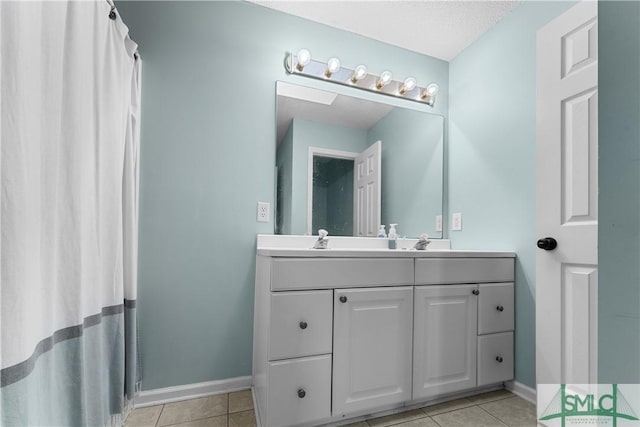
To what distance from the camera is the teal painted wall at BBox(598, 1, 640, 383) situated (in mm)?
375

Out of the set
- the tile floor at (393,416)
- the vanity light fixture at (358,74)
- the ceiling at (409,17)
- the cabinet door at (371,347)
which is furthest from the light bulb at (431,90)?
the tile floor at (393,416)

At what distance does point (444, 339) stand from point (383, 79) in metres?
1.66

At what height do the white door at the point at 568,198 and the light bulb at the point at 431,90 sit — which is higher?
the light bulb at the point at 431,90

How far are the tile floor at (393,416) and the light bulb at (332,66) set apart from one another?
1964 millimetres

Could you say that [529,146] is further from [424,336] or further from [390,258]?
[424,336]

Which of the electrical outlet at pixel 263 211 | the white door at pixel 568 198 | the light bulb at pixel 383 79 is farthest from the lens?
the light bulb at pixel 383 79

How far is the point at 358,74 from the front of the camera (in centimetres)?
193

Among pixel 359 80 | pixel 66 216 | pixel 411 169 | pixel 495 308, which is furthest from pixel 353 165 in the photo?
pixel 66 216

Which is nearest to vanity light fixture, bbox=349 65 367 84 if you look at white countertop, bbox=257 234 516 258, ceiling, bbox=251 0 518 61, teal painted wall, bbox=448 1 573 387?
ceiling, bbox=251 0 518 61

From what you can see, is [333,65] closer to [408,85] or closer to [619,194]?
[408,85]

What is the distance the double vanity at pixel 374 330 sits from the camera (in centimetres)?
121

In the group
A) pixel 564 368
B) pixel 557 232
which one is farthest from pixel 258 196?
pixel 564 368

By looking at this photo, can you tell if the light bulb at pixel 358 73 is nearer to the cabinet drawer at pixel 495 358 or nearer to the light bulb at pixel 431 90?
the light bulb at pixel 431 90

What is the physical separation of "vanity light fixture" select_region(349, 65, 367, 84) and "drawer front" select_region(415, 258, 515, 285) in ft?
4.15
